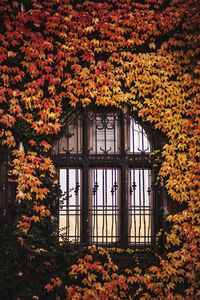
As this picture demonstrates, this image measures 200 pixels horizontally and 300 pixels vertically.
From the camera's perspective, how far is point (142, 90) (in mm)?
6023

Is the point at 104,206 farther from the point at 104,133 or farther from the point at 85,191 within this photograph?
the point at 104,133

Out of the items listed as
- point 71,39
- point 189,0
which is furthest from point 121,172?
point 189,0

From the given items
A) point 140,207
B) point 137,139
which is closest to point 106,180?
point 140,207

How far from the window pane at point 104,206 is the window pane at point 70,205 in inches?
8.8

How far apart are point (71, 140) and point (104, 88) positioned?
937mm

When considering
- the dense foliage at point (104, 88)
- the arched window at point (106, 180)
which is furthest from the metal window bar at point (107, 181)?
the dense foliage at point (104, 88)

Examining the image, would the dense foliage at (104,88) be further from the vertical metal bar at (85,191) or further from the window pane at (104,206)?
the window pane at (104,206)

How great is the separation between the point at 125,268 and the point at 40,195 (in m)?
1.62

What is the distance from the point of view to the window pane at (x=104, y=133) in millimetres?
6180

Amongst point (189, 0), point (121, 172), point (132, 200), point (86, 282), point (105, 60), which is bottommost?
point (86, 282)

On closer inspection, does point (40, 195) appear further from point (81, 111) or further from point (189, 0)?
point (189, 0)

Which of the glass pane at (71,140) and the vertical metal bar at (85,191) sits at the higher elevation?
the glass pane at (71,140)

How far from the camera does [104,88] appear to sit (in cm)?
597

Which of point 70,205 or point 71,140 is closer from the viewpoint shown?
point 70,205
